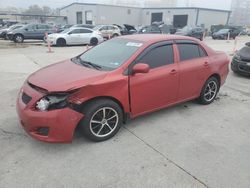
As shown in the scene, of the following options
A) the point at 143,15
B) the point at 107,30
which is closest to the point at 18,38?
the point at 107,30

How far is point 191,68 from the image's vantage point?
479 cm

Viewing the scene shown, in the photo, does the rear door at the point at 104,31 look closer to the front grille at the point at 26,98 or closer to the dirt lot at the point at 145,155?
the dirt lot at the point at 145,155

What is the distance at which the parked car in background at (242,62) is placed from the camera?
8.23 meters

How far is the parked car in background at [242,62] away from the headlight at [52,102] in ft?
22.9

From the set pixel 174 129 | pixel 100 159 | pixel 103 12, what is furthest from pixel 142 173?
pixel 103 12

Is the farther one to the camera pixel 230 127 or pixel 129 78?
pixel 230 127

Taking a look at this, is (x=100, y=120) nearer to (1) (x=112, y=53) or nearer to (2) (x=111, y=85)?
(2) (x=111, y=85)

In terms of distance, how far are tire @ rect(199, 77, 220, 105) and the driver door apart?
0.96 meters

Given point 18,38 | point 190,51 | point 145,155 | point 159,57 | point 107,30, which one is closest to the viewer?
point 145,155

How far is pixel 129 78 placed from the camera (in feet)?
12.6

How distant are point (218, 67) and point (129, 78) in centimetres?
256

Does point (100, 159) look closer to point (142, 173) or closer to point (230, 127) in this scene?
point (142, 173)

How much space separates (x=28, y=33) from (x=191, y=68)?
18.2 metres

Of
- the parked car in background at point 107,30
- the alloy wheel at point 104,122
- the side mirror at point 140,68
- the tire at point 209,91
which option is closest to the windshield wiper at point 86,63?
the side mirror at point 140,68
